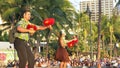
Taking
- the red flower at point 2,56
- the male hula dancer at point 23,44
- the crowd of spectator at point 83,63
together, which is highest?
the male hula dancer at point 23,44

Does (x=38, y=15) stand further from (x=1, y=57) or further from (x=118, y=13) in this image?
(x=118, y=13)

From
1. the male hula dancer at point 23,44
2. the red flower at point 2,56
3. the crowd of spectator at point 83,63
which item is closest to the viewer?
the male hula dancer at point 23,44

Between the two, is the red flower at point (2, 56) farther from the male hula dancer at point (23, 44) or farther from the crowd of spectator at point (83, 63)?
the male hula dancer at point (23, 44)

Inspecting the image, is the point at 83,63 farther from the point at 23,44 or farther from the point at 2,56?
the point at 23,44

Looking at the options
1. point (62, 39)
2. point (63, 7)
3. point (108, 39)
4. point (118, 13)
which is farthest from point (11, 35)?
point (108, 39)

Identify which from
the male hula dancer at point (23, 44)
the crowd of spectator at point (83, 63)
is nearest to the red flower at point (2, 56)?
the crowd of spectator at point (83, 63)

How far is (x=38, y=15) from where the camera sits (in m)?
35.6

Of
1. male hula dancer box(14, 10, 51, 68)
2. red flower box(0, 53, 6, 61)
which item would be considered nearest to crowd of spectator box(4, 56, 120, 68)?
red flower box(0, 53, 6, 61)

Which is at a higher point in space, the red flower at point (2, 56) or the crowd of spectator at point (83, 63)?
the red flower at point (2, 56)

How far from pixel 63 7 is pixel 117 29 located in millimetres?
24138

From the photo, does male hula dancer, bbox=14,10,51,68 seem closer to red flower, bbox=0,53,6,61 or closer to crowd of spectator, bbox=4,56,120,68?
crowd of spectator, bbox=4,56,120,68

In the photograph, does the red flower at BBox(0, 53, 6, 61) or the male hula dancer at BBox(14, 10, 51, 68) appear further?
the red flower at BBox(0, 53, 6, 61)

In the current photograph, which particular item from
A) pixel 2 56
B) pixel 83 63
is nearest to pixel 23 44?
pixel 2 56

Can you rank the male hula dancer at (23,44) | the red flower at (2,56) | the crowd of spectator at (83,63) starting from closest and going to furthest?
the male hula dancer at (23,44) < the crowd of spectator at (83,63) < the red flower at (2,56)
